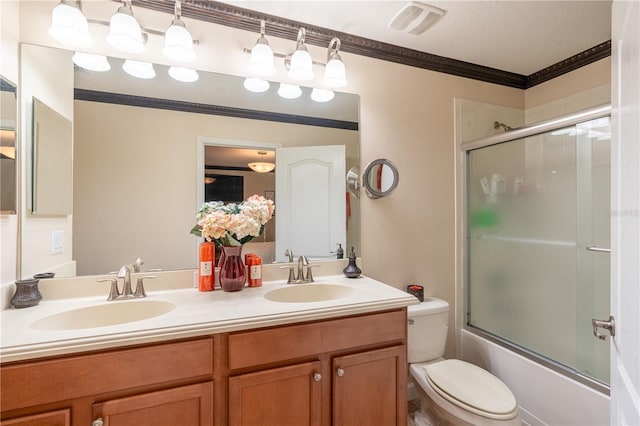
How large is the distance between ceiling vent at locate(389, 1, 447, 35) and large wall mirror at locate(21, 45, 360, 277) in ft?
2.27

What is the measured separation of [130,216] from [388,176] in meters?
1.40

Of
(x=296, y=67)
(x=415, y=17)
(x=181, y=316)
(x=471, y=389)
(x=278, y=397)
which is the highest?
(x=415, y=17)

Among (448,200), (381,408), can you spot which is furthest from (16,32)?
(448,200)

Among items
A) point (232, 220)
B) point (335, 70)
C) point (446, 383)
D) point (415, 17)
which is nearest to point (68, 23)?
point (232, 220)

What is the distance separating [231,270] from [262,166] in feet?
1.94

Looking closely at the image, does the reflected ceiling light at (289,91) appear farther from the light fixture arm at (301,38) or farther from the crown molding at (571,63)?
the crown molding at (571,63)

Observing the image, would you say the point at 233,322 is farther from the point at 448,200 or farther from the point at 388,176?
the point at 448,200

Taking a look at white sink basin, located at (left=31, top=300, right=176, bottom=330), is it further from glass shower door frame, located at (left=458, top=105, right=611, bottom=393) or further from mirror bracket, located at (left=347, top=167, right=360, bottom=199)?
glass shower door frame, located at (left=458, top=105, right=611, bottom=393)

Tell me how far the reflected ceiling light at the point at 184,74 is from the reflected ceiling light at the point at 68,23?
343 mm

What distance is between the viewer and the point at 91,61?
4.44ft

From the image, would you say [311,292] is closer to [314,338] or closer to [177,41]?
[314,338]

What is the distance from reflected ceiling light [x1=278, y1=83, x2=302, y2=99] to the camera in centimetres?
168

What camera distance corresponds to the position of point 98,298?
51.6 inches

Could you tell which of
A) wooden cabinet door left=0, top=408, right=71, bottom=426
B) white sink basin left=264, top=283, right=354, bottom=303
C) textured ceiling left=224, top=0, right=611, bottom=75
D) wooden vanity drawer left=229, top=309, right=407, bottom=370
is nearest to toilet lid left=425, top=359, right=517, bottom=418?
wooden vanity drawer left=229, top=309, right=407, bottom=370
